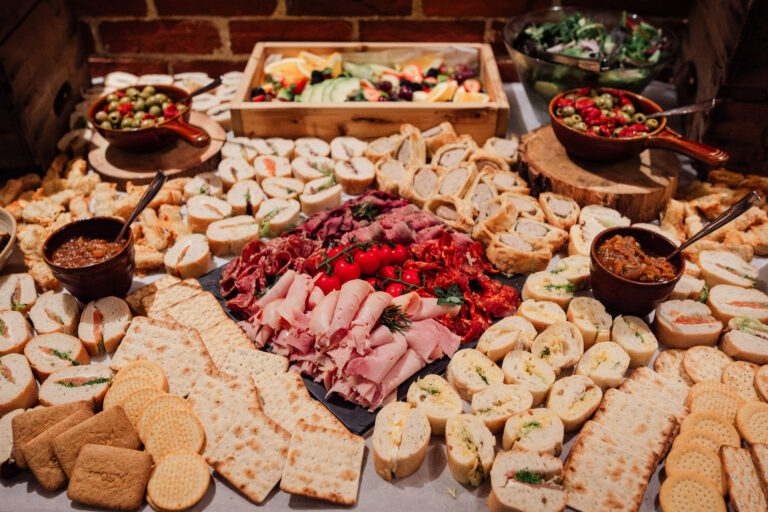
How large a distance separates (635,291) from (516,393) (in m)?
0.67

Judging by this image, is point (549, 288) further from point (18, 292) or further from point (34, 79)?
point (34, 79)

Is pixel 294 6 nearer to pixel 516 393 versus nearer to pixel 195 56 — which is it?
pixel 195 56

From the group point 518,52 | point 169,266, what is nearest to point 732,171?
point 518,52

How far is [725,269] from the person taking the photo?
2473 mm

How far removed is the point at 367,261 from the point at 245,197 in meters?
0.94

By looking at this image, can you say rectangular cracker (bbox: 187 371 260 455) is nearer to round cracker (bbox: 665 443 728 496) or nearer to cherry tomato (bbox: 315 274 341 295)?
cherry tomato (bbox: 315 274 341 295)

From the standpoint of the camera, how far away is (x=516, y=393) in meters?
1.96

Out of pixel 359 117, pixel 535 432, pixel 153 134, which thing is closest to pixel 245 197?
pixel 153 134

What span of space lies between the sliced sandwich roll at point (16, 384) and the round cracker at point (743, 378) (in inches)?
104

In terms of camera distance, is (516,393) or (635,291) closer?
(516,393)

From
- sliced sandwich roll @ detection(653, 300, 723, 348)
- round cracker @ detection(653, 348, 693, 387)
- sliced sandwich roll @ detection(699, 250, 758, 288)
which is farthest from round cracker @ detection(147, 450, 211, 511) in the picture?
sliced sandwich roll @ detection(699, 250, 758, 288)

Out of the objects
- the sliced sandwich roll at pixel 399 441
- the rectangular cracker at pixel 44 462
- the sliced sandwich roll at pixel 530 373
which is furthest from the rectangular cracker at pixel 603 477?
the rectangular cracker at pixel 44 462

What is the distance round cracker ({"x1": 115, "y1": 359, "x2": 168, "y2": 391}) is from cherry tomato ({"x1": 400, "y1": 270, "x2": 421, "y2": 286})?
107 cm

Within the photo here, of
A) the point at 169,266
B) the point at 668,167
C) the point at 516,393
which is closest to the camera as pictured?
the point at 516,393
